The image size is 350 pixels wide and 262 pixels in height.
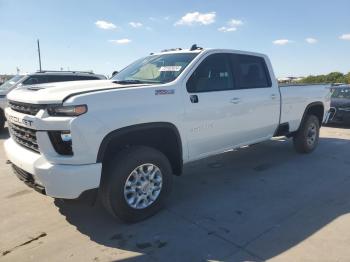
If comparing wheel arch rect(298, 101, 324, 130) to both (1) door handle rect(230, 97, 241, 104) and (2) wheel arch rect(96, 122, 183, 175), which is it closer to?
(1) door handle rect(230, 97, 241, 104)

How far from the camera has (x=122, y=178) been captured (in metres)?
3.66

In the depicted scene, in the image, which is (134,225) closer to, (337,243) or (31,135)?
(31,135)

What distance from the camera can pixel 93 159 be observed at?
3.42 metres

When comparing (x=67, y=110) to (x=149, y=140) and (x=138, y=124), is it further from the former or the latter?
(x=149, y=140)

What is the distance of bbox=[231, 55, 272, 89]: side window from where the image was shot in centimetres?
518

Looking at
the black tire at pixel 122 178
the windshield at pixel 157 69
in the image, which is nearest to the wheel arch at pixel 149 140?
the black tire at pixel 122 178

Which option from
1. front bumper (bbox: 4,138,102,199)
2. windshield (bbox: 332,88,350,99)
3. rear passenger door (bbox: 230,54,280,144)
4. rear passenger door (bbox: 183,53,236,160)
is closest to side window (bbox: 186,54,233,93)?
rear passenger door (bbox: 183,53,236,160)

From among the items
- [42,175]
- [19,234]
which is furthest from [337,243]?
[19,234]

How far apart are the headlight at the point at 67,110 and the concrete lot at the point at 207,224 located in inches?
43.9

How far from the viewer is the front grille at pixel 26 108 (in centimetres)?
352

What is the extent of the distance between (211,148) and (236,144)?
0.61 metres

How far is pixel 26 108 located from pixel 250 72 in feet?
10.9

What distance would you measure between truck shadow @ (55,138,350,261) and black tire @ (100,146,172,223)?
0.48ft

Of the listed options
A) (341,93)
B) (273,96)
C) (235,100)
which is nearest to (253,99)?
(235,100)
